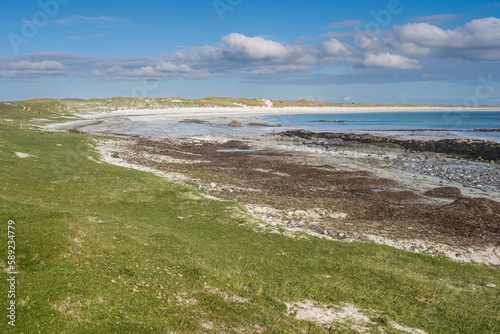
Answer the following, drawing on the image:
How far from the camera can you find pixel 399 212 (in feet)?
75.9

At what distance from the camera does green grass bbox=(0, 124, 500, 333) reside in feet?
30.6

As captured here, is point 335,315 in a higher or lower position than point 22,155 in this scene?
lower

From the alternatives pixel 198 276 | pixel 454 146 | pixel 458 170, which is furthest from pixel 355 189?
pixel 454 146

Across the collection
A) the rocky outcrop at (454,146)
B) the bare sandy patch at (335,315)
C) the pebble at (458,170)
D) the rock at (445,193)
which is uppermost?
the rocky outcrop at (454,146)

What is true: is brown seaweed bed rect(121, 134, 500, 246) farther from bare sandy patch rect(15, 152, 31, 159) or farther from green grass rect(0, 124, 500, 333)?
bare sandy patch rect(15, 152, 31, 159)

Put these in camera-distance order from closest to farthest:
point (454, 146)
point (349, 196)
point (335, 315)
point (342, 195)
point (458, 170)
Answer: point (335, 315) → point (349, 196) → point (342, 195) → point (458, 170) → point (454, 146)

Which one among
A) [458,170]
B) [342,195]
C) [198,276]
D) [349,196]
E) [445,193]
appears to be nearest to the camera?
[198,276]

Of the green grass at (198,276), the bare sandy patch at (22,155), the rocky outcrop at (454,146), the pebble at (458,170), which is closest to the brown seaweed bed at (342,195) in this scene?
the green grass at (198,276)

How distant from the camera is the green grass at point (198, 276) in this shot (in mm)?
9328

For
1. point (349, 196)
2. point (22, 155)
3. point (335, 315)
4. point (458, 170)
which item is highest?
point (22, 155)

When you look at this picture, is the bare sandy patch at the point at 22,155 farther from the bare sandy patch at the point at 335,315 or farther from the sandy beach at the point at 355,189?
the bare sandy patch at the point at 335,315

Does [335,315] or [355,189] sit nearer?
[335,315]

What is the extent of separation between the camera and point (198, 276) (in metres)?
11.8

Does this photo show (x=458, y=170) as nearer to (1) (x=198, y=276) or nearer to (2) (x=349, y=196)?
(2) (x=349, y=196)
